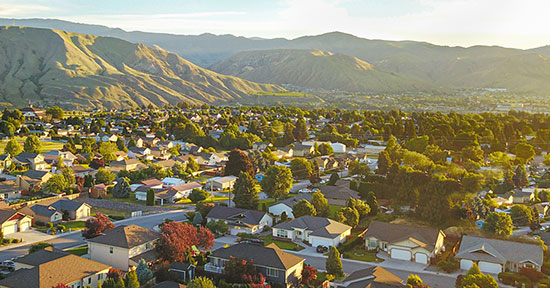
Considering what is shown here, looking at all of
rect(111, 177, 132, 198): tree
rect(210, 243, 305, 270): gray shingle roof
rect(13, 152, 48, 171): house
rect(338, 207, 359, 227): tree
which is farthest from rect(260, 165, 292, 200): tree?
rect(13, 152, 48, 171): house

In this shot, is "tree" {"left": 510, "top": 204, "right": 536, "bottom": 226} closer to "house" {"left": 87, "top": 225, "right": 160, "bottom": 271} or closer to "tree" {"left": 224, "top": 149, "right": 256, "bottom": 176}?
"tree" {"left": 224, "top": 149, "right": 256, "bottom": 176}

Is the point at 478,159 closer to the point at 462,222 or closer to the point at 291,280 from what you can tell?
the point at 462,222

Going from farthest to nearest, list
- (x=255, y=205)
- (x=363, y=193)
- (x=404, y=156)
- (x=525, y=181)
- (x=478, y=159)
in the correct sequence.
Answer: (x=478, y=159) < (x=404, y=156) < (x=525, y=181) < (x=363, y=193) < (x=255, y=205)

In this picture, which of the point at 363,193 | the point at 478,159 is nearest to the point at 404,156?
the point at 478,159

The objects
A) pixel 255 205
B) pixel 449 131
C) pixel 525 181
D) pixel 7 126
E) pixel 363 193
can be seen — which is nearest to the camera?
pixel 255 205

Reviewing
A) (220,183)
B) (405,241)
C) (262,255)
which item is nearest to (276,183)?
(220,183)

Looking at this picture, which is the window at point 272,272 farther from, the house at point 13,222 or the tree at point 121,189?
the tree at point 121,189

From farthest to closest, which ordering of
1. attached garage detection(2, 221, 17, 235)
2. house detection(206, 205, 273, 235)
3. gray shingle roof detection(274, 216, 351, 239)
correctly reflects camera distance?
house detection(206, 205, 273, 235) < attached garage detection(2, 221, 17, 235) < gray shingle roof detection(274, 216, 351, 239)
